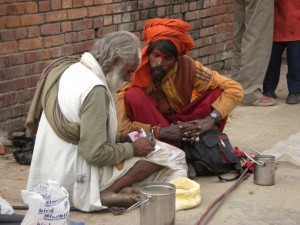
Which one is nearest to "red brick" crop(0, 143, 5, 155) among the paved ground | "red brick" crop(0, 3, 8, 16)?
the paved ground

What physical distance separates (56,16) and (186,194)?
2.62 metres

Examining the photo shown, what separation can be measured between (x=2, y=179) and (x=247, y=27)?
11.3 ft

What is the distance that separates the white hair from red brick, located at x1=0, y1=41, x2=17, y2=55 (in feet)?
5.92

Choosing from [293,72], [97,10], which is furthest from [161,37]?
[293,72]

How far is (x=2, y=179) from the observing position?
16.7ft

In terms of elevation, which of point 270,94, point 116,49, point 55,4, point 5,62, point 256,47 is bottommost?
point 270,94

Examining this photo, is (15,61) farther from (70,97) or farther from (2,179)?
(70,97)

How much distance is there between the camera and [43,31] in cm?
628

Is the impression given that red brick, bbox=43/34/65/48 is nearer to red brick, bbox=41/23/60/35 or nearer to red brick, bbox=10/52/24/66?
red brick, bbox=41/23/60/35

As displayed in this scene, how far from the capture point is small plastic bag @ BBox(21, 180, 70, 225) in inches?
142

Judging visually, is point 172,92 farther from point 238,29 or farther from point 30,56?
point 238,29

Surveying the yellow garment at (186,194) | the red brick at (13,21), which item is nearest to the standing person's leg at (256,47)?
the red brick at (13,21)

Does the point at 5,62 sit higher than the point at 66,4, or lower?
lower

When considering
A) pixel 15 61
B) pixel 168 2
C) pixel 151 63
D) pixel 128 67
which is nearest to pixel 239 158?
pixel 151 63
